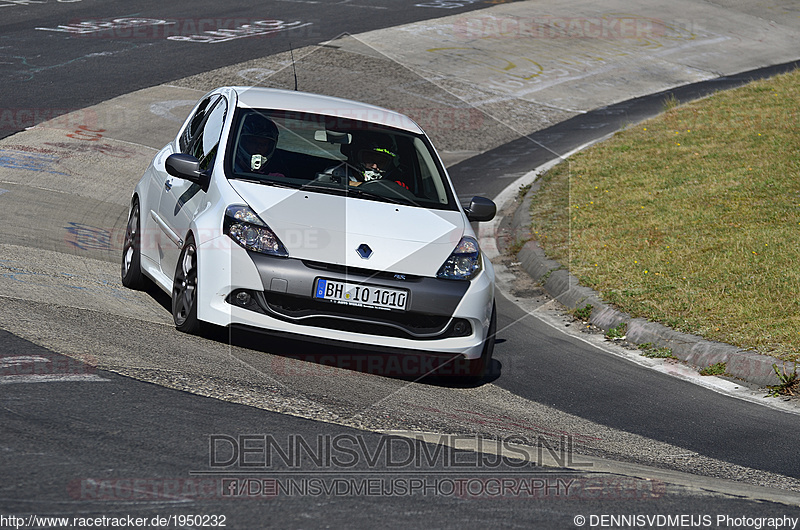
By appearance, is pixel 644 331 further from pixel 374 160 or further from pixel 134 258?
pixel 134 258

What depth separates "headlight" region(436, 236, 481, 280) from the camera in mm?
6383

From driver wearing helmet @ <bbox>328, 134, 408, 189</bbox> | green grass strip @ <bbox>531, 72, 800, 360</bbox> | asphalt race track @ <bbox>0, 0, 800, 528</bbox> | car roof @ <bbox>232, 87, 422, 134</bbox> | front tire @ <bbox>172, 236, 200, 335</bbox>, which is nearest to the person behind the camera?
asphalt race track @ <bbox>0, 0, 800, 528</bbox>

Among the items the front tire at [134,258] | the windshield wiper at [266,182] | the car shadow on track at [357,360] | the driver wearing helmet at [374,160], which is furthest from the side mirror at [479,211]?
the front tire at [134,258]

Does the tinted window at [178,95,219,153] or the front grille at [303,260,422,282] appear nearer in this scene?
the front grille at [303,260,422,282]

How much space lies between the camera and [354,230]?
20.6 ft

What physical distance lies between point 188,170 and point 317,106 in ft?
4.30

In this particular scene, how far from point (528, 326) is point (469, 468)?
175 inches

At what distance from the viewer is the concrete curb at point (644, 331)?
7395 millimetres

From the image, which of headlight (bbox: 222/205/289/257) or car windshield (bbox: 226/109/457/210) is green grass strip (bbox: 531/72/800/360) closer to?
car windshield (bbox: 226/109/457/210)

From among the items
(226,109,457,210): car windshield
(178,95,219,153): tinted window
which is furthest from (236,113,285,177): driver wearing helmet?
(178,95,219,153): tinted window

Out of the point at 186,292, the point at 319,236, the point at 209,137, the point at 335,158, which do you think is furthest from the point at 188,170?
the point at 319,236

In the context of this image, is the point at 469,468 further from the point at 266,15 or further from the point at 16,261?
the point at 266,15

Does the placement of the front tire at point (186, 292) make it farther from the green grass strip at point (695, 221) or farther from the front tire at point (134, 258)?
the green grass strip at point (695, 221)

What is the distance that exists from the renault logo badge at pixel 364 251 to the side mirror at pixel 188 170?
131cm
